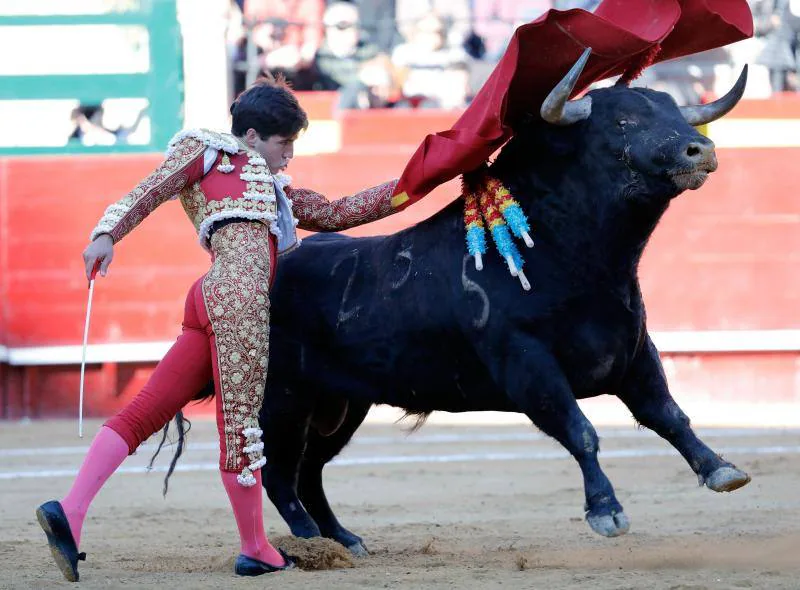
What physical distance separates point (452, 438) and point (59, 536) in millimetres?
4307

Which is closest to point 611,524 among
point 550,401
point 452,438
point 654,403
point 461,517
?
point 550,401

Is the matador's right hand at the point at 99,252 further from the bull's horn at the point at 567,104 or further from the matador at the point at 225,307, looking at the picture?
the bull's horn at the point at 567,104

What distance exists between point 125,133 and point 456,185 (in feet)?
7.03

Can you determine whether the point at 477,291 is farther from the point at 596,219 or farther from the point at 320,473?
the point at 320,473

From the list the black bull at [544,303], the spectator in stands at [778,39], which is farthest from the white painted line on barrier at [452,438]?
the black bull at [544,303]

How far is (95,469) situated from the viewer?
3393mm

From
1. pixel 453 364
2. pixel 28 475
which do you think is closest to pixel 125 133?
pixel 28 475

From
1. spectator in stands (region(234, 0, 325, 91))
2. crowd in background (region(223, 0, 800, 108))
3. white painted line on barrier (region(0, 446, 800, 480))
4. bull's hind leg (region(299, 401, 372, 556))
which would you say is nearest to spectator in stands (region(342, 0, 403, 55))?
crowd in background (region(223, 0, 800, 108))

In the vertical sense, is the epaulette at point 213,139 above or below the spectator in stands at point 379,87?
above

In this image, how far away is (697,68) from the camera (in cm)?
950

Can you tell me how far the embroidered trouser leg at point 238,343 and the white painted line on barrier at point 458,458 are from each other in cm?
291

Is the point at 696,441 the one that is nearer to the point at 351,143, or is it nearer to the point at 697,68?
the point at 351,143

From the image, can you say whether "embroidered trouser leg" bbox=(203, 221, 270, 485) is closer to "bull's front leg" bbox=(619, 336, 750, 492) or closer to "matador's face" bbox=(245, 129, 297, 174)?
"matador's face" bbox=(245, 129, 297, 174)

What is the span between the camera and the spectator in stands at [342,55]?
30.8 ft
